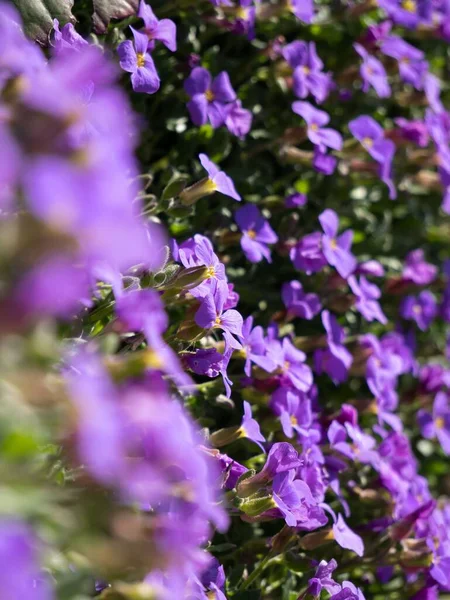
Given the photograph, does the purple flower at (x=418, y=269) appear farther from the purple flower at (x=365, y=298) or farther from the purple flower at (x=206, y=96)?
the purple flower at (x=206, y=96)

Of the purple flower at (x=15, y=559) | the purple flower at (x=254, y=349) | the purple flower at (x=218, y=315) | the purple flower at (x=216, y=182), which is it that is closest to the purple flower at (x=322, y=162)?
the purple flower at (x=216, y=182)

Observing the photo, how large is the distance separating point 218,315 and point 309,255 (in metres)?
0.45

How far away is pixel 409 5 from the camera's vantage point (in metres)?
1.89

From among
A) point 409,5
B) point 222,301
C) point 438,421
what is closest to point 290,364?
point 222,301

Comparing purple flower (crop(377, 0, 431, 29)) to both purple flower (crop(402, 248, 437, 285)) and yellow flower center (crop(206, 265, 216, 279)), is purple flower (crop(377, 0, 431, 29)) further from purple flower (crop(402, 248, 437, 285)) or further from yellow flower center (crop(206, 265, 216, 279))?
yellow flower center (crop(206, 265, 216, 279))

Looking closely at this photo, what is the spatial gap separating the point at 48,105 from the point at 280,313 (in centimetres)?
98

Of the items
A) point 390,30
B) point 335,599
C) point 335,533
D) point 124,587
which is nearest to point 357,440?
point 335,533

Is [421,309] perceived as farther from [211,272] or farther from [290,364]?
[211,272]

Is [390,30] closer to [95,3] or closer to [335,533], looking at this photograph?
[95,3]

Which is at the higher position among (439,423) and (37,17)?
(37,17)

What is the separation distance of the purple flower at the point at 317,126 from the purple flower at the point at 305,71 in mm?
24

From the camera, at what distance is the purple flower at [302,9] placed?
5.09ft

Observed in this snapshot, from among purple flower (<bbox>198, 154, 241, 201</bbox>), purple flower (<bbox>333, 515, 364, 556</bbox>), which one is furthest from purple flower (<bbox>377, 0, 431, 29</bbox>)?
purple flower (<bbox>333, 515, 364, 556</bbox>)

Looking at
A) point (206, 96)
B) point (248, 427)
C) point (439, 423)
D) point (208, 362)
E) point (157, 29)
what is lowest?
point (439, 423)
